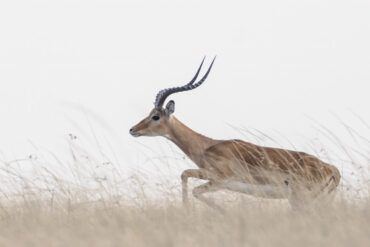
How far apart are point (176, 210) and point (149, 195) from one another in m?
0.91

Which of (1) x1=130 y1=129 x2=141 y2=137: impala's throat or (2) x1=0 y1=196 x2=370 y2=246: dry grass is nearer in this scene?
(2) x1=0 y1=196 x2=370 y2=246: dry grass

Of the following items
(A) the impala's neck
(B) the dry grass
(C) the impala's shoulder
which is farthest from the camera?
(A) the impala's neck

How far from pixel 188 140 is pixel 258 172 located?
144cm

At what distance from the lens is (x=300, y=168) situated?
34.5 ft

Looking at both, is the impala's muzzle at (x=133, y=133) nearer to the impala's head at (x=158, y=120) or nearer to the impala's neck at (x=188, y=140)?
the impala's head at (x=158, y=120)

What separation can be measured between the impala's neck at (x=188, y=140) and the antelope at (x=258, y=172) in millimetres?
15

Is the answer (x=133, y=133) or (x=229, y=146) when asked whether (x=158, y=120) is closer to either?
(x=133, y=133)

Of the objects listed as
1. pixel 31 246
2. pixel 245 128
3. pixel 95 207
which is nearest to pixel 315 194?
pixel 245 128

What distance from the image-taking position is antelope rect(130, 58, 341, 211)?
1027 cm

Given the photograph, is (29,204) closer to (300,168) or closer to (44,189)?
(44,189)

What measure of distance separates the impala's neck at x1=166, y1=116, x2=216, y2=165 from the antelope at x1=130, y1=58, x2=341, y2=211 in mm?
15

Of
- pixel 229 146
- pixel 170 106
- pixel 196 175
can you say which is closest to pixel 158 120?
pixel 170 106

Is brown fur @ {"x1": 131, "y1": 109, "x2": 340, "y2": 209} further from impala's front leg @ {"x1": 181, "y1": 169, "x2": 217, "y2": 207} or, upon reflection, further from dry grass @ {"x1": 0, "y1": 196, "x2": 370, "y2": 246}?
dry grass @ {"x1": 0, "y1": 196, "x2": 370, "y2": 246}

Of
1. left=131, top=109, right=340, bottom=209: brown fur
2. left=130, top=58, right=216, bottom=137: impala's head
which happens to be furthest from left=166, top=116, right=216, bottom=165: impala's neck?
left=130, top=58, right=216, bottom=137: impala's head
